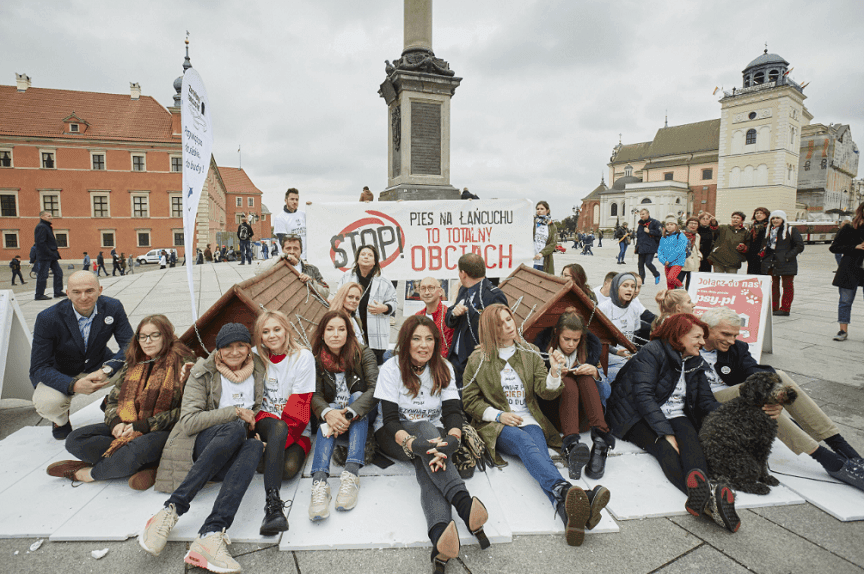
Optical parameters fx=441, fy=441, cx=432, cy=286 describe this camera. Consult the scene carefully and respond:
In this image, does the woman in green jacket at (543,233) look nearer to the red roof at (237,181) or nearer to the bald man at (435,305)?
the bald man at (435,305)

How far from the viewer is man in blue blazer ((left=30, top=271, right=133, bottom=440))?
11.7 ft

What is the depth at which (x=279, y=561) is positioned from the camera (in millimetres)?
2381

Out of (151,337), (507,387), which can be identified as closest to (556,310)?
(507,387)

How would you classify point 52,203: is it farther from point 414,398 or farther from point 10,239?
point 414,398

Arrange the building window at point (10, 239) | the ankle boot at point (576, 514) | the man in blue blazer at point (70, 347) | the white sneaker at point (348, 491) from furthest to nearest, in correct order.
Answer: the building window at point (10, 239) < the man in blue blazer at point (70, 347) < the white sneaker at point (348, 491) < the ankle boot at point (576, 514)

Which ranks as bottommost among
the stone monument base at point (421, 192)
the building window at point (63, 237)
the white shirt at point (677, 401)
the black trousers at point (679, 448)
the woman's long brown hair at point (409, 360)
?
the black trousers at point (679, 448)

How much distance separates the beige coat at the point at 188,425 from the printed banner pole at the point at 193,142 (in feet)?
2.51

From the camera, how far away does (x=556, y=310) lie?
4.08 meters

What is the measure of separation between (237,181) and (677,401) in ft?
290

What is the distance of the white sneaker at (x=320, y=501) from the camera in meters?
2.67

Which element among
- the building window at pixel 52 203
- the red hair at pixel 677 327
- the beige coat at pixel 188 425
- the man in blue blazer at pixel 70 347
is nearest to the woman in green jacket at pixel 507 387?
the red hair at pixel 677 327

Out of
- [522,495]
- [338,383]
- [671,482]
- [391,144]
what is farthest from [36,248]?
[671,482]

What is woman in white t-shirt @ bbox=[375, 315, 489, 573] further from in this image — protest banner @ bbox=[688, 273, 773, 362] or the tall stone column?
the tall stone column

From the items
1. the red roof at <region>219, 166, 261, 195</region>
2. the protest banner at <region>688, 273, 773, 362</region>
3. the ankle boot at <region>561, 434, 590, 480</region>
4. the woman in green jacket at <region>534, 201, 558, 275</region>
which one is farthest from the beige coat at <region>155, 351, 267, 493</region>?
the red roof at <region>219, 166, 261, 195</region>
